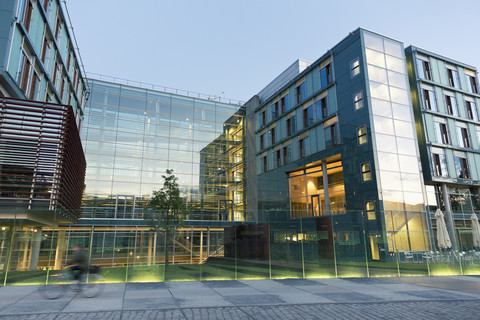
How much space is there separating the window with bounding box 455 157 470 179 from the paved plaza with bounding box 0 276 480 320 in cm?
2013

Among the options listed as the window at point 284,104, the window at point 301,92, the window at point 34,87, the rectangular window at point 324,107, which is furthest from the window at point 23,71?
the window at point 284,104

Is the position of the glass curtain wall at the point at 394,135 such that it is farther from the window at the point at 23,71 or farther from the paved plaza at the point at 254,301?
the window at the point at 23,71

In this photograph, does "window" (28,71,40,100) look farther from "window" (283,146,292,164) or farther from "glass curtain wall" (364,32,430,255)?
"window" (283,146,292,164)

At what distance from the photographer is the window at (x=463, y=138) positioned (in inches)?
1213

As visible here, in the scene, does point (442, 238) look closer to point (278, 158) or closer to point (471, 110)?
point (278, 158)

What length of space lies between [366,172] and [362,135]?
10.0 ft

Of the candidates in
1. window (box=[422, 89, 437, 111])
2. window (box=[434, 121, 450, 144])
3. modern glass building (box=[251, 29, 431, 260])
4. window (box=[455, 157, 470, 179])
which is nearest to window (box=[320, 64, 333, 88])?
modern glass building (box=[251, 29, 431, 260])

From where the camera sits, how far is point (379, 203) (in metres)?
24.3

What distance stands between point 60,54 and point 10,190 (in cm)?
1192

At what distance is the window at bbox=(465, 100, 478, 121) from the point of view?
32562 millimetres

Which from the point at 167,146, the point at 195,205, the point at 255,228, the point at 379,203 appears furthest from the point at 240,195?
the point at 255,228

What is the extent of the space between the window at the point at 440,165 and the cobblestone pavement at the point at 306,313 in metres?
22.2

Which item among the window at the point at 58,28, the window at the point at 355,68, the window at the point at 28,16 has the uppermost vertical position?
the window at the point at 355,68

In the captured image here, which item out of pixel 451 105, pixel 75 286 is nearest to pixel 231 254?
pixel 75 286
